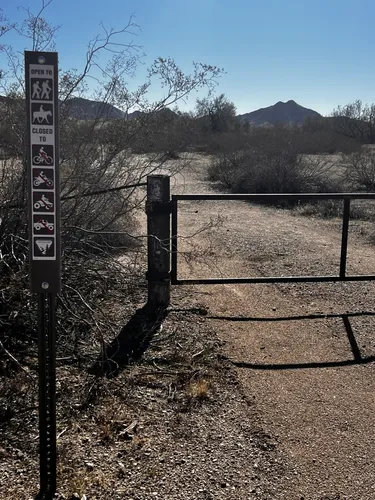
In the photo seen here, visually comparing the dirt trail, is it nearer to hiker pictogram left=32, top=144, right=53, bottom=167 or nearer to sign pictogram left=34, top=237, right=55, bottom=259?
sign pictogram left=34, top=237, right=55, bottom=259

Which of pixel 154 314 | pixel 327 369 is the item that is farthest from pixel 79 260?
pixel 327 369

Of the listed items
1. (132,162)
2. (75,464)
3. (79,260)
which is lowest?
(75,464)

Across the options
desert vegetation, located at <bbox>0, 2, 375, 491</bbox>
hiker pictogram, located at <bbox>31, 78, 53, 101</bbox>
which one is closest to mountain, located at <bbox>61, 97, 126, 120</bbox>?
desert vegetation, located at <bbox>0, 2, 375, 491</bbox>

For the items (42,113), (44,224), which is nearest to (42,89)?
(42,113)

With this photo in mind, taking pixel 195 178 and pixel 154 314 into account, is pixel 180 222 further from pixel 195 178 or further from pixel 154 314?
pixel 195 178

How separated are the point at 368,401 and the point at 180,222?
8.00m

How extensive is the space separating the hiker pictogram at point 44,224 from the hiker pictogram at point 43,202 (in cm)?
3

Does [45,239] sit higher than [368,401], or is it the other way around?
[45,239]

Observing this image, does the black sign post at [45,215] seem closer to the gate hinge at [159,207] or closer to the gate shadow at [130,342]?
the gate shadow at [130,342]

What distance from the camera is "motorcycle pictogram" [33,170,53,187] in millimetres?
2721

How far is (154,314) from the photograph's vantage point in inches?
226

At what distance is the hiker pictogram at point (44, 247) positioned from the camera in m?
2.77

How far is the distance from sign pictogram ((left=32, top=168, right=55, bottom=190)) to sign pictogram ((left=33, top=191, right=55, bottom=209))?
0.12ft

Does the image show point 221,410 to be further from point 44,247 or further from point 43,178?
point 43,178
